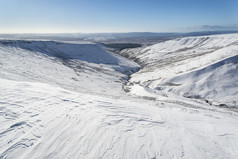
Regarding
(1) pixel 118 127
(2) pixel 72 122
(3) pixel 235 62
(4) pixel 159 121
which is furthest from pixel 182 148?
(3) pixel 235 62

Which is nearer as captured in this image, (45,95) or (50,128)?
(50,128)

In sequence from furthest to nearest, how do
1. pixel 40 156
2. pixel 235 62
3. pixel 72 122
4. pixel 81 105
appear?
pixel 235 62 < pixel 81 105 < pixel 72 122 < pixel 40 156

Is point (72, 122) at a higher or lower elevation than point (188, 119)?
higher

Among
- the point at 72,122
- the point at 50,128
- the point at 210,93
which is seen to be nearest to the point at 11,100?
the point at 50,128

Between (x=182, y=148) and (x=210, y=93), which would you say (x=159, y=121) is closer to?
(x=182, y=148)

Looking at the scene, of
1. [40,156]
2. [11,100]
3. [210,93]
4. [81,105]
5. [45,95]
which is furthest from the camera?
[210,93]

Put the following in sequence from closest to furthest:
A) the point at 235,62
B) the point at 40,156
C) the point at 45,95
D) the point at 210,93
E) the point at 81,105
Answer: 1. the point at 40,156
2. the point at 81,105
3. the point at 45,95
4. the point at 210,93
5. the point at 235,62

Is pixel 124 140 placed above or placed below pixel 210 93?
above

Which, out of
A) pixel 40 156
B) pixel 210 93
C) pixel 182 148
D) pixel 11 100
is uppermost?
pixel 11 100

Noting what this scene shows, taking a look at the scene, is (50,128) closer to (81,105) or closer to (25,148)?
(25,148)
